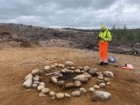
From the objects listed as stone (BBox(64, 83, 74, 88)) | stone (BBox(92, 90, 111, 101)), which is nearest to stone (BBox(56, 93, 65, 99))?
stone (BBox(64, 83, 74, 88))

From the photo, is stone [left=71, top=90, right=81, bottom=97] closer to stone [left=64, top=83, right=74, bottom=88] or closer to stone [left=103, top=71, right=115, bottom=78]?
stone [left=64, top=83, right=74, bottom=88]

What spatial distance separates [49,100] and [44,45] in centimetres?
1316

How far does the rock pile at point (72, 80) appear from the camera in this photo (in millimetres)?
12359

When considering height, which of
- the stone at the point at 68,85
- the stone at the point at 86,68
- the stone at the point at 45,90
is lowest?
the stone at the point at 45,90

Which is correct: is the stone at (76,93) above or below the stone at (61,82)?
below

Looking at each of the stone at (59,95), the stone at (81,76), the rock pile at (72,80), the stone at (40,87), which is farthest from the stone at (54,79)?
the stone at (59,95)

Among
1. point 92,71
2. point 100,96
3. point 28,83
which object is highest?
point 92,71

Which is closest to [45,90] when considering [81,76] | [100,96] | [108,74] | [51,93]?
[51,93]

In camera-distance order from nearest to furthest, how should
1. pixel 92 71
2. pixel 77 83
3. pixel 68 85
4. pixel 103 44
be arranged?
1. pixel 68 85
2. pixel 77 83
3. pixel 92 71
4. pixel 103 44

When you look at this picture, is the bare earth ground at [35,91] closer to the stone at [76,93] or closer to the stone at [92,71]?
the stone at [76,93]

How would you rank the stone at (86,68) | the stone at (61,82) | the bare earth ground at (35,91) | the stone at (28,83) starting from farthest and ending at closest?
the stone at (86,68) → the stone at (28,83) → the stone at (61,82) → the bare earth ground at (35,91)

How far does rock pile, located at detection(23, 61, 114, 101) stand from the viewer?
1236 centimetres

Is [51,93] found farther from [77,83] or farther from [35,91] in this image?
[77,83]

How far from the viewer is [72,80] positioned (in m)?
13.5
